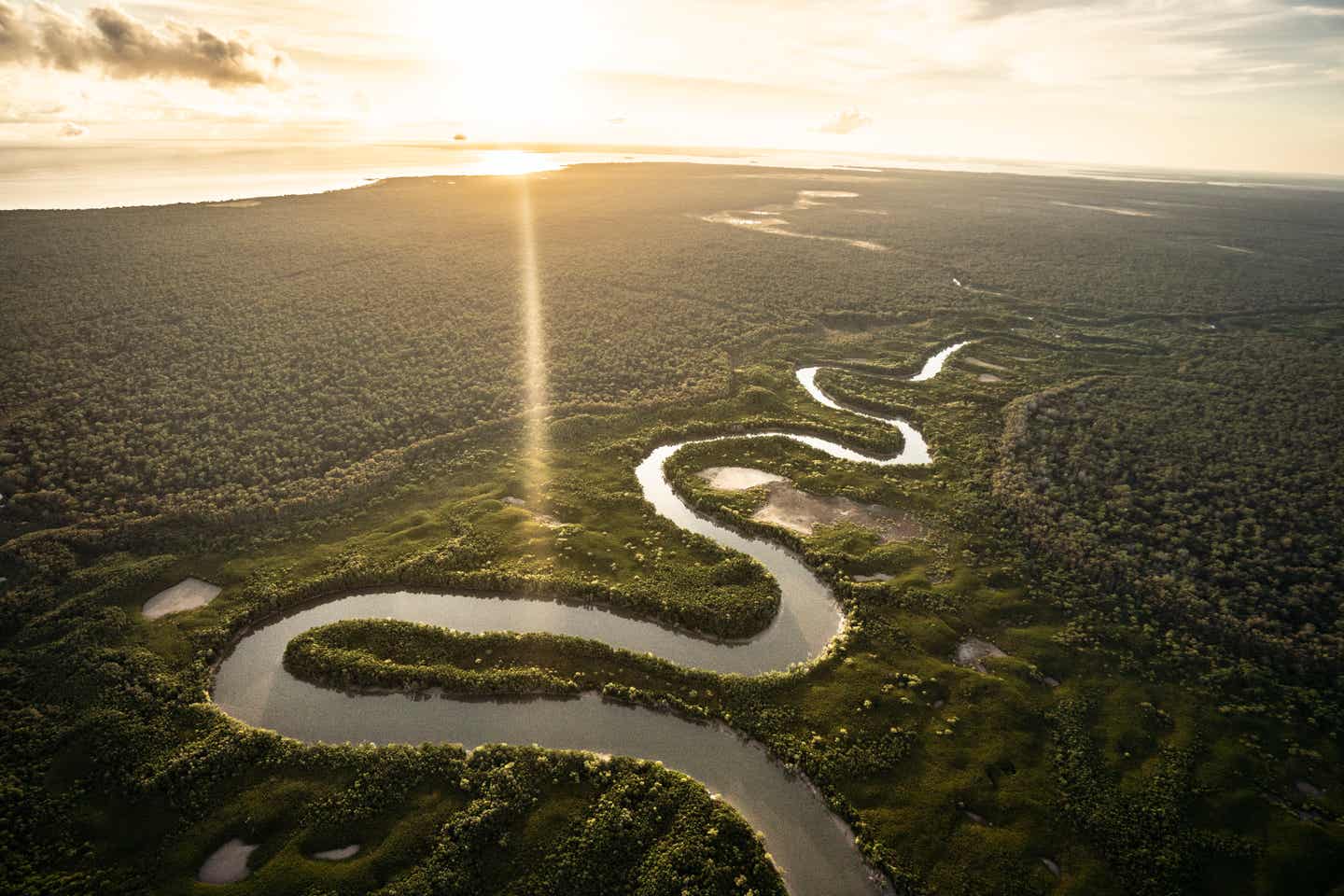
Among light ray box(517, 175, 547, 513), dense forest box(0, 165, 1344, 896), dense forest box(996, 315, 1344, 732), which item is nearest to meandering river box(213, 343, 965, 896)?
dense forest box(0, 165, 1344, 896)

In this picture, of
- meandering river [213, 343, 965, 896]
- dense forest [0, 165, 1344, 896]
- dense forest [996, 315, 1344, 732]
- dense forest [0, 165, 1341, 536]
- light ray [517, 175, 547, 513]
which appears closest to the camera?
dense forest [0, 165, 1344, 896]

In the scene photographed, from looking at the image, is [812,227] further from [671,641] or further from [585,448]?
[671,641]

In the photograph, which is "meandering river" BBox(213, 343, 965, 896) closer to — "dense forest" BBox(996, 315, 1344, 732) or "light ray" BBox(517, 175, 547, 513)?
"light ray" BBox(517, 175, 547, 513)

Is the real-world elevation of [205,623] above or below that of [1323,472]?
below

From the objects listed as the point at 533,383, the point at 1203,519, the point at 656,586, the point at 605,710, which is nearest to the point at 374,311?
the point at 533,383

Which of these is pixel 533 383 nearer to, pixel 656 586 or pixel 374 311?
pixel 656 586

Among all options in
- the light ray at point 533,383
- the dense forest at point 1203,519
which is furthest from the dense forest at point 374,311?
the dense forest at point 1203,519

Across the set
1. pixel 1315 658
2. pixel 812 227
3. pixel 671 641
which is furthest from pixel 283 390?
pixel 812 227
